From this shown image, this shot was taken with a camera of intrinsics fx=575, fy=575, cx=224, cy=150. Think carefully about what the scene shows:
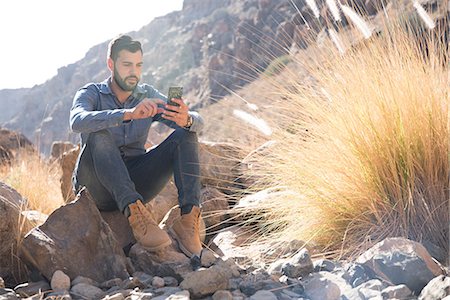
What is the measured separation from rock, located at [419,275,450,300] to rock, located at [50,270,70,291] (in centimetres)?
144

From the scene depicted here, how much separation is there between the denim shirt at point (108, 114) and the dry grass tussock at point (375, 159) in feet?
2.35

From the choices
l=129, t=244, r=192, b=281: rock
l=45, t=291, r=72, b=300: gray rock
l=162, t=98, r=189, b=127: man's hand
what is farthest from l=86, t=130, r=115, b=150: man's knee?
l=45, t=291, r=72, b=300: gray rock

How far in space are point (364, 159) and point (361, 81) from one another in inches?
16.0

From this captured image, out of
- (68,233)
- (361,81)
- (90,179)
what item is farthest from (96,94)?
(361,81)

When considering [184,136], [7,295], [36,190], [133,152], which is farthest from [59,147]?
[7,295]

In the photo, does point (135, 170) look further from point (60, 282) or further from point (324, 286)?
point (324, 286)

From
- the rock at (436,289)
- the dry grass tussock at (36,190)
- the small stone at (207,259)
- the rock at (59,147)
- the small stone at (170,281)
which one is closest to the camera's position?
the rock at (436,289)

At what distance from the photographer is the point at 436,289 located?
200 cm

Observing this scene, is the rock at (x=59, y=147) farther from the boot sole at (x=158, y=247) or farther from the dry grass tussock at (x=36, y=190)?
the boot sole at (x=158, y=247)

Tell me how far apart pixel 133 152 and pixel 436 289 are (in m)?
1.88

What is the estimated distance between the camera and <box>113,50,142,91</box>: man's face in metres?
3.18

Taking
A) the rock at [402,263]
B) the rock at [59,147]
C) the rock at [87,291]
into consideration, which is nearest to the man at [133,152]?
the rock at [87,291]

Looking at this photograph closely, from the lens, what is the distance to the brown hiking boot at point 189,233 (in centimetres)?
298

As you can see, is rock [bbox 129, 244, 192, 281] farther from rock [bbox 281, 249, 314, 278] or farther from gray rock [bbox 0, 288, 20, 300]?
gray rock [bbox 0, 288, 20, 300]
